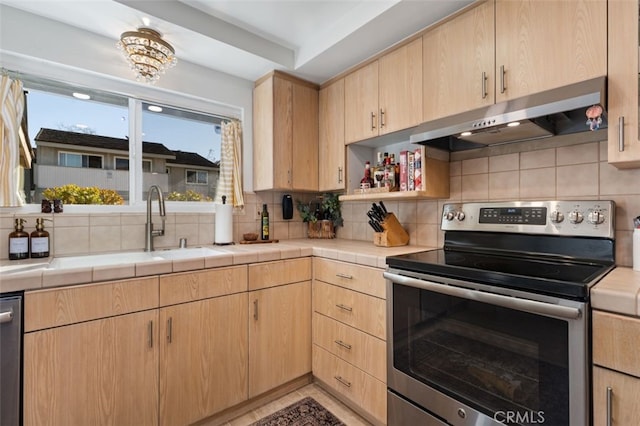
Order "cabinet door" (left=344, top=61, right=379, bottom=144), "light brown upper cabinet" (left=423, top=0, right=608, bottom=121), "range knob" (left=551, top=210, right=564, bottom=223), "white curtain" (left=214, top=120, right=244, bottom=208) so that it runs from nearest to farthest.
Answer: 1. "light brown upper cabinet" (left=423, top=0, right=608, bottom=121)
2. "range knob" (left=551, top=210, right=564, bottom=223)
3. "cabinet door" (left=344, top=61, right=379, bottom=144)
4. "white curtain" (left=214, top=120, right=244, bottom=208)

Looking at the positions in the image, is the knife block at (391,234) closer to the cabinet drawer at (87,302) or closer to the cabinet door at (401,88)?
the cabinet door at (401,88)

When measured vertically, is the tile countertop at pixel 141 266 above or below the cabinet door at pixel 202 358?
above

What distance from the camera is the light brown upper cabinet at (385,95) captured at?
1.76 m

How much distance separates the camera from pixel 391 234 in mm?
1995

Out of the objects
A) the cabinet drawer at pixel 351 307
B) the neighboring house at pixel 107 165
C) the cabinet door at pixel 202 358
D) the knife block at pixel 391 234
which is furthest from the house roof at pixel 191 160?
the knife block at pixel 391 234

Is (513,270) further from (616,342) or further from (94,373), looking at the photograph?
(94,373)

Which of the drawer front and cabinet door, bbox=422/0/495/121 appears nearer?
cabinet door, bbox=422/0/495/121

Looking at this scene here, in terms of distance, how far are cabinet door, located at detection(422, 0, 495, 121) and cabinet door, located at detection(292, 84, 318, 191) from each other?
3.26 ft

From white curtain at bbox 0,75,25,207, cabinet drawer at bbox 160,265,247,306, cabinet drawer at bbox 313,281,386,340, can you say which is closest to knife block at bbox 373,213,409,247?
cabinet drawer at bbox 313,281,386,340

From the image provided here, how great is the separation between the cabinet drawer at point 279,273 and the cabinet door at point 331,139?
70 cm

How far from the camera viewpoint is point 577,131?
1404 mm

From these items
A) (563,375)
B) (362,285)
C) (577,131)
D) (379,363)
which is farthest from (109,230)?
(577,131)

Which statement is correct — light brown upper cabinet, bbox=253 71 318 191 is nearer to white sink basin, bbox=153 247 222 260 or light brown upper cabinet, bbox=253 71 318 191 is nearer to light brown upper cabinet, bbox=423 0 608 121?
white sink basin, bbox=153 247 222 260

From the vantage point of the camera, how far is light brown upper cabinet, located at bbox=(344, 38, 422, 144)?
5.78 feet
